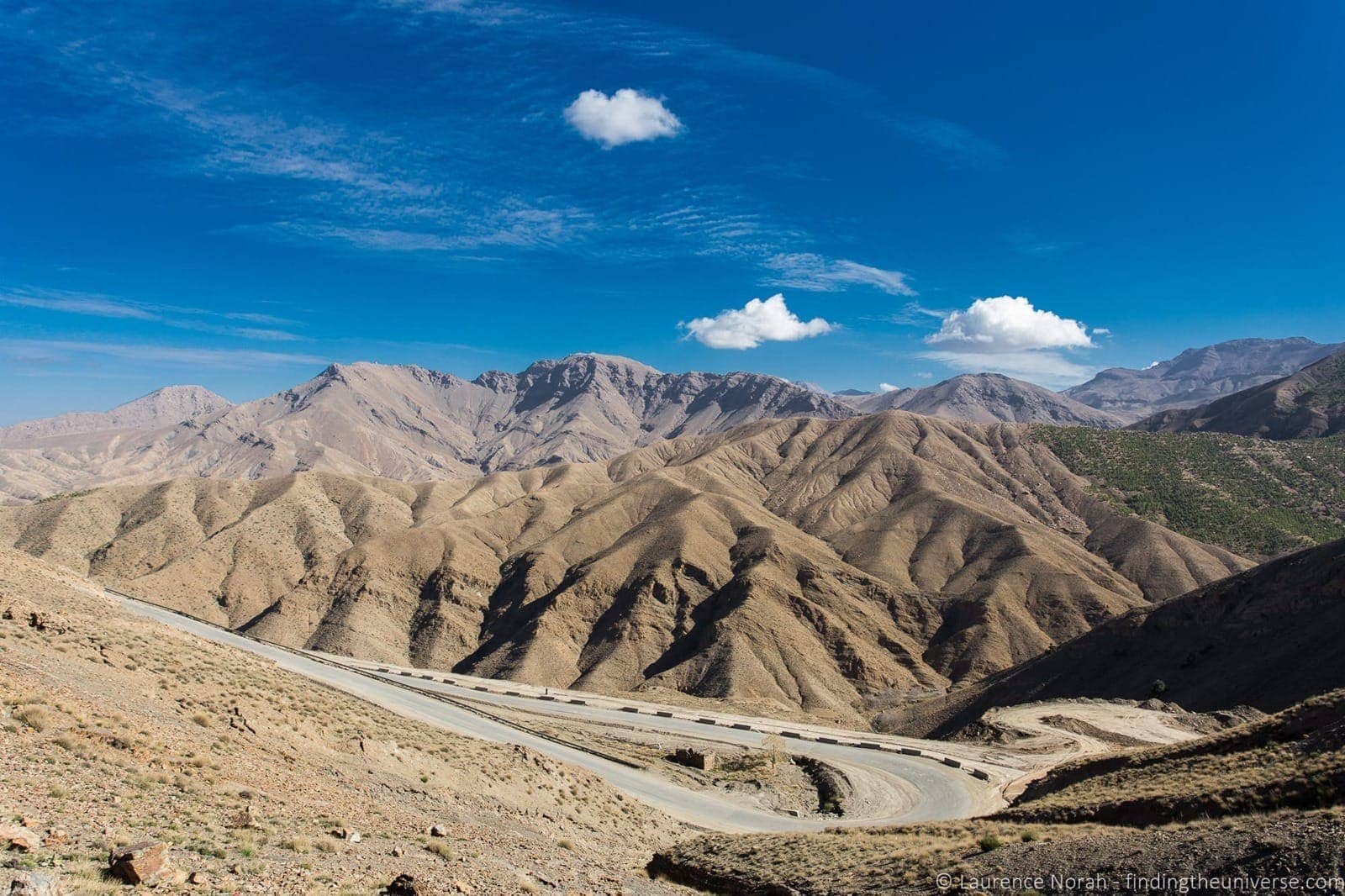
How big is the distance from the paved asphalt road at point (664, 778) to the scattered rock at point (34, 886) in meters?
24.8

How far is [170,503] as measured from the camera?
5118 inches

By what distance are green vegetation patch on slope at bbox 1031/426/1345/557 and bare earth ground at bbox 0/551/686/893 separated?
140m

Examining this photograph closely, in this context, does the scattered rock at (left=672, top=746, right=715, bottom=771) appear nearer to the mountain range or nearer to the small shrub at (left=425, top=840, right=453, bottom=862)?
the small shrub at (left=425, top=840, right=453, bottom=862)

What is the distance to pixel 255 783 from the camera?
17.7 m

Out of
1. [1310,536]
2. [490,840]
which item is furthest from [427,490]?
[1310,536]

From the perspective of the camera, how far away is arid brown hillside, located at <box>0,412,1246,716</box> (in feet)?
304

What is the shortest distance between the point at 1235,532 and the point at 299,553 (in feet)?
530

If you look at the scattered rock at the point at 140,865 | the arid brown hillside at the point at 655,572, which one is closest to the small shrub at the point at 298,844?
the scattered rock at the point at 140,865

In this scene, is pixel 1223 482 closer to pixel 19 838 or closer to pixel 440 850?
pixel 440 850

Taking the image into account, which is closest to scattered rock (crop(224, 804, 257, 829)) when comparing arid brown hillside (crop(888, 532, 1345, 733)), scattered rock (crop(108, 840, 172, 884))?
scattered rock (crop(108, 840, 172, 884))

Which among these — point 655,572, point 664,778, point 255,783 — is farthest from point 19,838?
point 655,572

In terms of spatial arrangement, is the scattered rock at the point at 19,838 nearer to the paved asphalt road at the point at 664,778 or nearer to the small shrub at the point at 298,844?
the small shrub at the point at 298,844

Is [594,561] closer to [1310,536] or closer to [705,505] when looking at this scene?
[705,505]

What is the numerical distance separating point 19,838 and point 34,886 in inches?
78.3
